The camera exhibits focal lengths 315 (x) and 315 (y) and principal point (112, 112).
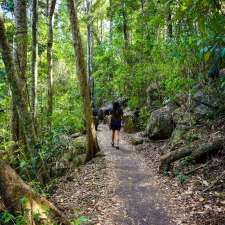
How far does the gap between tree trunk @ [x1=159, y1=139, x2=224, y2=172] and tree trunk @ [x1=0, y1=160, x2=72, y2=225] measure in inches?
186

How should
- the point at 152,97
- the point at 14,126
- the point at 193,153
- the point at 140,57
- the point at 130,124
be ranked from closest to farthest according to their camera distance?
the point at 193,153
the point at 14,126
the point at 152,97
the point at 130,124
the point at 140,57

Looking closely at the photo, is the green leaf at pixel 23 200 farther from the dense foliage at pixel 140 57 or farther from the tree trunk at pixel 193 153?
the tree trunk at pixel 193 153

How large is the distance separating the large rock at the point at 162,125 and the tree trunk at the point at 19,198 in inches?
352

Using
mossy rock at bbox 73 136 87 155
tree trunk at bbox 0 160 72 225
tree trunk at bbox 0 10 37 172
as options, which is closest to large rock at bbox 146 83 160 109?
mossy rock at bbox 73 136 87 155

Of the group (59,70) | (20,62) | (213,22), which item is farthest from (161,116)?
(59,70)

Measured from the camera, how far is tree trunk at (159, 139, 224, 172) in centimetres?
828

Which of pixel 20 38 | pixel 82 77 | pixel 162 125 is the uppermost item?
pixel 20 38

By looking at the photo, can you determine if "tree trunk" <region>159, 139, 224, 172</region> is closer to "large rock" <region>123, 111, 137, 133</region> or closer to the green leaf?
the green leaf

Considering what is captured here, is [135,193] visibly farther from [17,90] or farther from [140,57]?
[140,57]

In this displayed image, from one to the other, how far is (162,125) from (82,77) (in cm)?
440

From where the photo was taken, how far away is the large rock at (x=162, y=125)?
13281mm

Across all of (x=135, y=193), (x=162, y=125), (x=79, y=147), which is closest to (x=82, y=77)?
(x=79, y=147)

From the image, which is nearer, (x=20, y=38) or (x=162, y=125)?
(x=20, y=38)

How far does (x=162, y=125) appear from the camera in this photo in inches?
527
